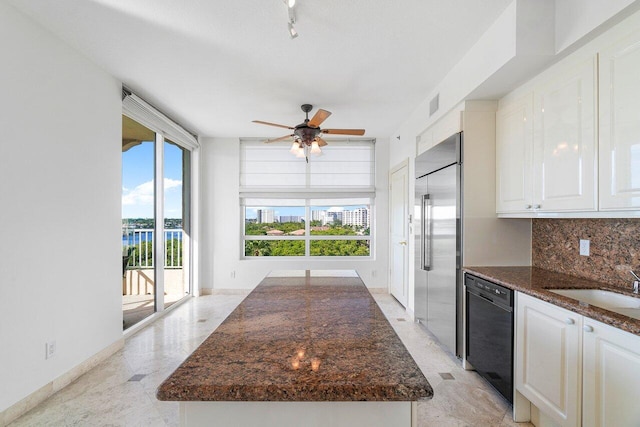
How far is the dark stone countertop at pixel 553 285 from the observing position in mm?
1372

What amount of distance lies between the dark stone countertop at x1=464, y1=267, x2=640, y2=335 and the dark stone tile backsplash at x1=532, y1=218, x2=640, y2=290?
7 cm

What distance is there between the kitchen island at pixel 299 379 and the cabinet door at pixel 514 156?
1834 mm

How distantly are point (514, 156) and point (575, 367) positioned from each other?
155cm

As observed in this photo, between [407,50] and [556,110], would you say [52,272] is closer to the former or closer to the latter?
[407,50]

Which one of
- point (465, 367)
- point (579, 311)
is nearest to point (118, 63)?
point (579, 311)

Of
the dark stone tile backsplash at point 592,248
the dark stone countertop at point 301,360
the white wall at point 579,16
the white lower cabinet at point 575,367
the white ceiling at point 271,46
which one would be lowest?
the white lower cabinet at point 575,367

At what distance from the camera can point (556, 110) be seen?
2.02 meters

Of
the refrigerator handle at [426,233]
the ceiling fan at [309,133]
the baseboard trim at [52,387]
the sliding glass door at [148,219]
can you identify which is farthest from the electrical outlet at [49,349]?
the refrigerator handle at [426,233]

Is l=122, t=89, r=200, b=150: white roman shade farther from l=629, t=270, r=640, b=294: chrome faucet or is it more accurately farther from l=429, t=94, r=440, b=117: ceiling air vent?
l=629, t=270, r=640, b=294: chrome faucet

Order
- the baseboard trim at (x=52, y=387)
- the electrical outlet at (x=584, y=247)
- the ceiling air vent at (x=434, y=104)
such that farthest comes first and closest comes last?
the ceiling air vent at (x=434, y=104) → the electrical outlet at (x=584, y=247) → the baseboard trim at (x=52, y=387)

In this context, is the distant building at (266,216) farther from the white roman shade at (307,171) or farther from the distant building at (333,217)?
the distant building at (333,217)

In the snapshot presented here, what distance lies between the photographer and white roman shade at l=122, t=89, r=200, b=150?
10.8 feet

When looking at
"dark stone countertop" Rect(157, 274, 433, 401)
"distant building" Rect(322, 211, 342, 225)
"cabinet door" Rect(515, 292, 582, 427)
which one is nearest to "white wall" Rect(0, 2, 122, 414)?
"dark stone countertop" Rect(157, 274, 433, 401)

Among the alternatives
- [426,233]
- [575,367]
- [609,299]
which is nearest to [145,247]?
[426,233]
